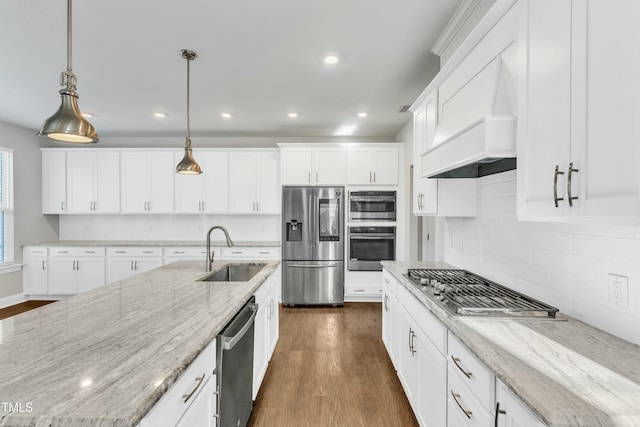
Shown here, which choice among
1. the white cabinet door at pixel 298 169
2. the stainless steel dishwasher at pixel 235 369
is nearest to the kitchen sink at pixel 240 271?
the stainless steel dishwasher at pixel 235 369

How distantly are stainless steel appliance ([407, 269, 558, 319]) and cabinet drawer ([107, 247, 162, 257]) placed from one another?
3890 millimetres

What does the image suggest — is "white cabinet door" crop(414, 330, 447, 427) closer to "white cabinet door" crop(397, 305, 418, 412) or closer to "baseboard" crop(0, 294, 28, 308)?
"white cabinet door" crop(397, 305, 418, 412)

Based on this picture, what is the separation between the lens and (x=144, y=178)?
474 cm

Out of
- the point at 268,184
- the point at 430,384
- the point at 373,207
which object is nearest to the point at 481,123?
the point at 430,384

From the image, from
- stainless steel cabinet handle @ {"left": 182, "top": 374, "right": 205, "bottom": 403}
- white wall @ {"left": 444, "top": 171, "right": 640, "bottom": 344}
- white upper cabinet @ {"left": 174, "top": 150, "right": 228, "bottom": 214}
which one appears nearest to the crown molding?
white wall @ {"left": 444, "top": 171, "right": 640, "bottom": 344}

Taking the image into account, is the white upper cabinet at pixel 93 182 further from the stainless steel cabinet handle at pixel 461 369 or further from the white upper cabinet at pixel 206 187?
the stainless steel cabinet handle at pixel 461 369

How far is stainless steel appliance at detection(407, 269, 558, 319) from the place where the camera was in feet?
4.41

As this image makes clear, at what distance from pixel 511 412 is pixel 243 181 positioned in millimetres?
4377

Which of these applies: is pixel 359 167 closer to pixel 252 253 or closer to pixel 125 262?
pixel 252 253

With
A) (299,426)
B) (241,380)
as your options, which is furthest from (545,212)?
(299,426)

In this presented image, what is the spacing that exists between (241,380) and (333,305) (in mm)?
2873

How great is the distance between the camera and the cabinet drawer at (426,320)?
1413 mm

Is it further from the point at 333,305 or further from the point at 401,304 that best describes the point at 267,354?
the point at 333,305

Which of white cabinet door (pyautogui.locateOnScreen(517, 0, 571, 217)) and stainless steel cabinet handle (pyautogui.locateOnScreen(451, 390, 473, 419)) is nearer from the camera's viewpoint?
white cabinet door (pyautogui.locateOnScreen(517, 0, 571, 217))
